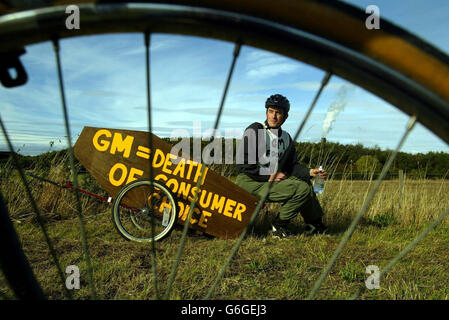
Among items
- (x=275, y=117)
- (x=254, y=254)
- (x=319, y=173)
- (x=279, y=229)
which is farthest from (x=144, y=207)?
(x=319, y=173)

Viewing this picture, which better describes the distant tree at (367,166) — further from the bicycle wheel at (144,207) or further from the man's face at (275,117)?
the bicycle wheel at (144,207)

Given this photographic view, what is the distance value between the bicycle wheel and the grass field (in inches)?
6.0

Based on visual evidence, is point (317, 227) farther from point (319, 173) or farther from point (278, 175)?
point (278, 175)

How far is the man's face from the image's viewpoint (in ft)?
12.5

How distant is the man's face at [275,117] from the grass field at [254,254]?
47.4 inches

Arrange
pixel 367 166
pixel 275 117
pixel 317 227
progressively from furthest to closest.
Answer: pixel 367 166 → pixel 275 117 → pixel 317 227

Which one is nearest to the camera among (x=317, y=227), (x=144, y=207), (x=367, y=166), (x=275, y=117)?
(x=144, y=207)

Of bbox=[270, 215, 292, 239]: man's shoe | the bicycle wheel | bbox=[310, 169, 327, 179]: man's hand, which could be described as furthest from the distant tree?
the bicycle wheel

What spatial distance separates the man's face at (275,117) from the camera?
3.80 meters

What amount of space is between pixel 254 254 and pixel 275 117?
183cm

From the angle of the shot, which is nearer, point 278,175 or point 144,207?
point 144,207

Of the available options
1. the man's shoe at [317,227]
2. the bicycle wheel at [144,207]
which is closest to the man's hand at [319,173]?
the man's shoe at [317,227]

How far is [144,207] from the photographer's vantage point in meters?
3.31
